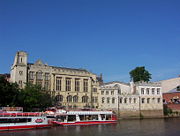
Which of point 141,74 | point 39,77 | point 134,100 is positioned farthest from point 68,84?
point 141,74

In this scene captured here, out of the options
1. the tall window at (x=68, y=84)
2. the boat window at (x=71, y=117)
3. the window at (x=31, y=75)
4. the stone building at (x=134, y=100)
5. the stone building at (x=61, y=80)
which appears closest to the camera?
the boat window at (x=71, y=117)

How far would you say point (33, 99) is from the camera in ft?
206

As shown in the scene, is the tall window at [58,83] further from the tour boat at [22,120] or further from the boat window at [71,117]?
the tour boat at [22,120]

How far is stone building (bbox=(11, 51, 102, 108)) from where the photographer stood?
74.0 m

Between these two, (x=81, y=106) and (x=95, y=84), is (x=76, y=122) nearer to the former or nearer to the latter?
(x=81, y=106)

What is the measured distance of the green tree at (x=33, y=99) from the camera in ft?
206

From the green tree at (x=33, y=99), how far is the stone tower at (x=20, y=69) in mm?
6856

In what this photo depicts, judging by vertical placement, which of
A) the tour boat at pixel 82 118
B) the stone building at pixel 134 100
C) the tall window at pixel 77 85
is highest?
the tall window at pixel 77 85

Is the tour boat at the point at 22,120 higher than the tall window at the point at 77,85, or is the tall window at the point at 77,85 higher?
the tall window at the point at 77,85

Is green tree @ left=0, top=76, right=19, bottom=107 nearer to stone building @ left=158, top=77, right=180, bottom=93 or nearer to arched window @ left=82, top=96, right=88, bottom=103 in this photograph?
arched window @ left=82, top=96, right=88, bottom=103

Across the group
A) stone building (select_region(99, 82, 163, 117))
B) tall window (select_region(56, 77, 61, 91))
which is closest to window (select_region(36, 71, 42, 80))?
tall window (select_region(56, 77, 61, 91))

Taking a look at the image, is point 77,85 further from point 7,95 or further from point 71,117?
point 7,95

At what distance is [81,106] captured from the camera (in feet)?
268

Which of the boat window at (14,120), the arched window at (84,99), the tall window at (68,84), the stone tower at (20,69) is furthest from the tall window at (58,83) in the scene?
the boat window at (14,120)
